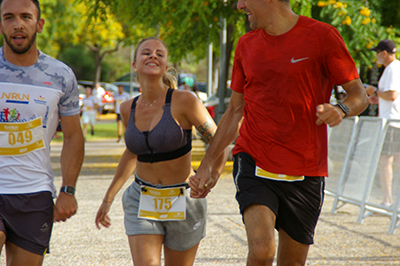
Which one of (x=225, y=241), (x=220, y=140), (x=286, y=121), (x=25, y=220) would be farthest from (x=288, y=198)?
(x=225, y=241)

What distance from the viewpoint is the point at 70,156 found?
3250 millimetres

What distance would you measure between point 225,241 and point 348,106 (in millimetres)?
3308

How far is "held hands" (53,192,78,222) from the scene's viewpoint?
3137 millimetres

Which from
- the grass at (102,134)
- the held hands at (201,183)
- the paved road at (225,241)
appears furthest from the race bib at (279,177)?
the grass at (102,134)

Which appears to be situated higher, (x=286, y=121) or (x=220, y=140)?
(x=286, y=121)

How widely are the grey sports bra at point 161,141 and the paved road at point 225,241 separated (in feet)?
6.20

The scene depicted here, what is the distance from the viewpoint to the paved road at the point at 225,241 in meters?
5.11

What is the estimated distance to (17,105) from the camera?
2.97 m

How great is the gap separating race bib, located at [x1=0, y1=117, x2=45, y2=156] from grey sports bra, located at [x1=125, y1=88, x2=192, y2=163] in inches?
26.8

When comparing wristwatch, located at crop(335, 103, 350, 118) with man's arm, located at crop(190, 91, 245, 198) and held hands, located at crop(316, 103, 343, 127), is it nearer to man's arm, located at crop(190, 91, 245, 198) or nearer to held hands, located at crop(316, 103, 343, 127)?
held hands, located at crop(316, 103, 343, 127)

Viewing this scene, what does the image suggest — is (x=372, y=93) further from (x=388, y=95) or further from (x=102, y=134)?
(x=102, y=134)

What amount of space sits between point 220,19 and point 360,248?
724 cm

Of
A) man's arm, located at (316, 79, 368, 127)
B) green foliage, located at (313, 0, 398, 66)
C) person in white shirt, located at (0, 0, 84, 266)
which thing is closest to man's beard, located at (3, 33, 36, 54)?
person in white shirt, located at (0, 0, 84, 266)

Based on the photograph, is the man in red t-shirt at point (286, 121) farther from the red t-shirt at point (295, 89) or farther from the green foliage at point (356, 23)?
the green foliage at point (356, 23)
